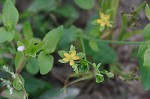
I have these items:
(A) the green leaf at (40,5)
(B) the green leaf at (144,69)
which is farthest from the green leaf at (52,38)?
(A) the green leaf at (40,5)

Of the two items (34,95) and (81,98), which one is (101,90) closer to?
(81,98)

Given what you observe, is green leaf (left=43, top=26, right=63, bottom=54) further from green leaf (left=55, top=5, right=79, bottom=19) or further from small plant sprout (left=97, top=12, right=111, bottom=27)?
green leaf (left=55, top=5, right=79, bottom=19)

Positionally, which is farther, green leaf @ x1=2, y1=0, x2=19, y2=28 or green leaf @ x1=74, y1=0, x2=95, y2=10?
green leaf @ x1=74, y1=0, x2=95, y2=10

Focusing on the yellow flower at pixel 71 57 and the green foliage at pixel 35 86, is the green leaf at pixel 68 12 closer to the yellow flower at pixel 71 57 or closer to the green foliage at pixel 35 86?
the green foliage at pixel 35 86

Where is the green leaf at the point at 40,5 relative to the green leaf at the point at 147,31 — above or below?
below

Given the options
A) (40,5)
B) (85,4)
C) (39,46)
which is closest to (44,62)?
(39,46)

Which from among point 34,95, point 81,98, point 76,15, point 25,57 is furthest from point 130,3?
point 25,57

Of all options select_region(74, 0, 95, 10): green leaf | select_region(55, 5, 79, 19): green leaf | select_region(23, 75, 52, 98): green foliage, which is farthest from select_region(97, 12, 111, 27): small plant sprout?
select_region(55, 5, 79, 19): green leaf

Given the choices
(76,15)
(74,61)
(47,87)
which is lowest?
(47,87)
